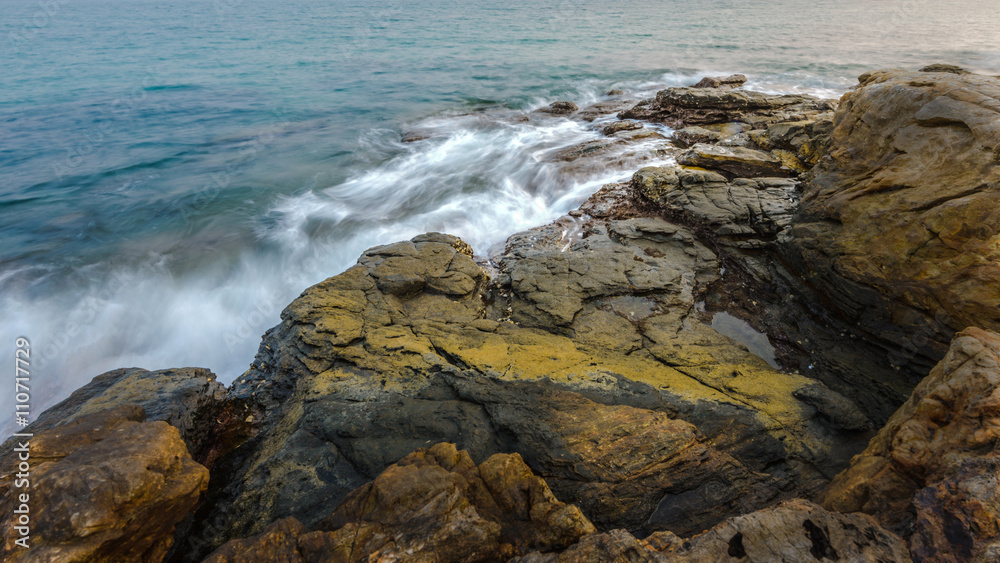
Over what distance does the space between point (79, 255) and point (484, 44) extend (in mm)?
30365

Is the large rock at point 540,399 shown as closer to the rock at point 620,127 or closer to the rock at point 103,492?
the rock at point 103,492

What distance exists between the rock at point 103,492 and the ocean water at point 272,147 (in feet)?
14.5

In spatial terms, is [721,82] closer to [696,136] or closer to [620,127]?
[620,127]

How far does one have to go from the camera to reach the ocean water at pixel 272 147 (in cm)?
913

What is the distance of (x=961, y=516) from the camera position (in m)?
2.50

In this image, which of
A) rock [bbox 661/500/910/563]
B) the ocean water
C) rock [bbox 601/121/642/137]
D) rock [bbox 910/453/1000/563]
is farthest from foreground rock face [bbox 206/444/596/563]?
rock [bbox 601/121/642/137]

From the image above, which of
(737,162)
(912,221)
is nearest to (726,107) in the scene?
(737,162)

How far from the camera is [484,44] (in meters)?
33.7

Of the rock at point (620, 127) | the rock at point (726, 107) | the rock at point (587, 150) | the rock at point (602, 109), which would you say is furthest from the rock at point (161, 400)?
the rock at point (602, 109)

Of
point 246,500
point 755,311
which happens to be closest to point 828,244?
point 755,311

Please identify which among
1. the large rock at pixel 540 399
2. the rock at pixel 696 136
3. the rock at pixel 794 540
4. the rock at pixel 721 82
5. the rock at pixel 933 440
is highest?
the rock at pixel 721 82

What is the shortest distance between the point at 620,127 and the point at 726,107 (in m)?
3.32

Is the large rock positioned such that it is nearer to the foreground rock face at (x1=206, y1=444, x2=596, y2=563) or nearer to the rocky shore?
the rocky shore

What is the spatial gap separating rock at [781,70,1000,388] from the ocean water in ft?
18.9
